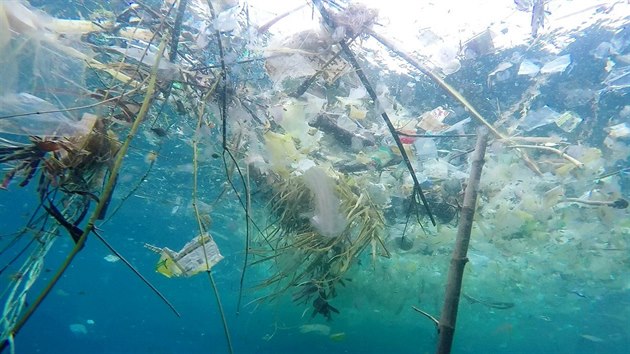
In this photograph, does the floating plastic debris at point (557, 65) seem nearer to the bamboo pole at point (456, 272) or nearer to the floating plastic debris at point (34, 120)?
the bamboo pole at point (456, 272)

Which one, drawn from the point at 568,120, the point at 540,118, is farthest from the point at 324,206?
the point at 568,120

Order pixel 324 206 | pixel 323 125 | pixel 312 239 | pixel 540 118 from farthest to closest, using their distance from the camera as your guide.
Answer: pixel 540 118
pixel 323 125
pixel 312 239
pixel 324 206

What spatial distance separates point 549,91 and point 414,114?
2.66m

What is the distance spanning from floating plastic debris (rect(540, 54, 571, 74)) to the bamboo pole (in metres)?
4.27

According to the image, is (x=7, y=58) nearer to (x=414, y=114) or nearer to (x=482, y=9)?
(x=482, y=9)

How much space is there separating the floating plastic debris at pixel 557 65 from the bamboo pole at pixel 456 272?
4270 mm

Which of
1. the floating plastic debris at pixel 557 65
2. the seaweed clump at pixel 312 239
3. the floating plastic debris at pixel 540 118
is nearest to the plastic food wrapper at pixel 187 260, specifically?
the seaweed clump at pixel 312 239

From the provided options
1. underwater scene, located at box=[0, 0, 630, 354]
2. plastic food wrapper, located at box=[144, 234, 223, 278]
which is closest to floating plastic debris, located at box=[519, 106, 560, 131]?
underwater scene, located at box=[0, 0, 630, 354]

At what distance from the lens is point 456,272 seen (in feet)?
10.1

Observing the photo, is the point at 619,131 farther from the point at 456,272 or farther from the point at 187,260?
the point at 187,260

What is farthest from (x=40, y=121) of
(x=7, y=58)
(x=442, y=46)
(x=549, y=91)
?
(x=549, y=91)

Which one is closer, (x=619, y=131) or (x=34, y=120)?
(x=34, y=120)

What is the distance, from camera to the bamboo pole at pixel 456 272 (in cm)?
289

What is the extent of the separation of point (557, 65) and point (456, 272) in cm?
568
